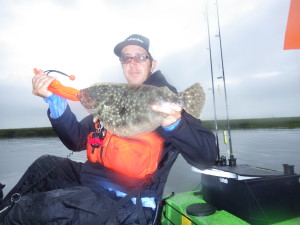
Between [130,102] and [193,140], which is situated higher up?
[130,102]

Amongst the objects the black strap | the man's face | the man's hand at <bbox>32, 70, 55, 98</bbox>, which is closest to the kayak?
the black strap

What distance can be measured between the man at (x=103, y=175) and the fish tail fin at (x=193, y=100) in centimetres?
10

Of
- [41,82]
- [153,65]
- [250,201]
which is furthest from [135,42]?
[250,201]

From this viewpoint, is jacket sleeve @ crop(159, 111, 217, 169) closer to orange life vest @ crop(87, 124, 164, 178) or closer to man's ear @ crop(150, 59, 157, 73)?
orange life vest @ crop(87, 124, 164, 178)

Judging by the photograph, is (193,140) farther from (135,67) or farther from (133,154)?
(135,67)

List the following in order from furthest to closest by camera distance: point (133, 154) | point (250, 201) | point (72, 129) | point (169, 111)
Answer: point (72, 129), point (250, 201), point (133, 154), point (169, 111)

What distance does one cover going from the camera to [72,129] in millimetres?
2986

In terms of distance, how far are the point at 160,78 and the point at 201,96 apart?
0.87m

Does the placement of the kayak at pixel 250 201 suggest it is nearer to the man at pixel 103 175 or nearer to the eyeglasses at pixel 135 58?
the man at pixel 103 175

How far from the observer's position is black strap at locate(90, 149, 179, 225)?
6.98 ft

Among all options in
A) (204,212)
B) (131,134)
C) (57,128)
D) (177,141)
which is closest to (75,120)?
(57,128)

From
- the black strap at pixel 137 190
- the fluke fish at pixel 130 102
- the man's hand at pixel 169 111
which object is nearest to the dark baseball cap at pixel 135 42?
the fluke fish at pixel 130 102

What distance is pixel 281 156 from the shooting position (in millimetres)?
12547

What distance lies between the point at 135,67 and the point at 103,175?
1.50m
